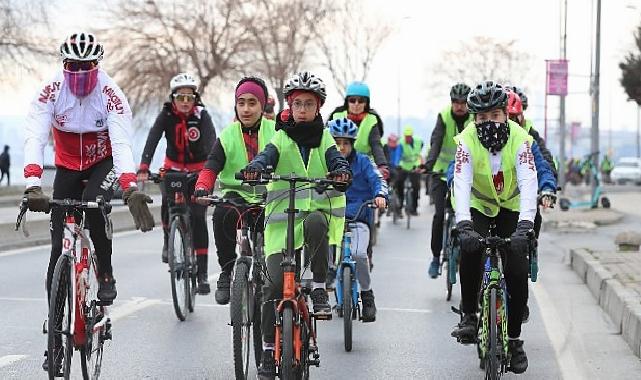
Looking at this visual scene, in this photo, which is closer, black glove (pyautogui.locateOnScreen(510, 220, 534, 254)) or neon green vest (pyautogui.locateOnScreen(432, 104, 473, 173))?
black glove (pyautogui.locateOnScreen(510, 220, 534, 254))

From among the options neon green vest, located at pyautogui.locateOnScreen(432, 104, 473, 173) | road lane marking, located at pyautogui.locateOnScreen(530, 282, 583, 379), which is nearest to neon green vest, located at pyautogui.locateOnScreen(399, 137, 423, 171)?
road lane marking, located at pyautogui.locateOnScreen(530, 282, 583, 379)

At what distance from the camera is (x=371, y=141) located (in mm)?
11922

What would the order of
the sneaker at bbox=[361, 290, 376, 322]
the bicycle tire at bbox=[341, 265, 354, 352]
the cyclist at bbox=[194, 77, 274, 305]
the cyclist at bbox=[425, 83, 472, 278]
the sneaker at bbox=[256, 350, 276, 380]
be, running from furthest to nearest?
the cyclist at bbox=[425, 83, 472, 278] → the sneaker at bbox=[361, 290, 376, 322] → the bicycle tire at bbox=[341, 265, 354, 352] → the cyclist at bbox=[194, 77, 274, 305] → the sneaker at bbox=[256, 350, 276, 380]

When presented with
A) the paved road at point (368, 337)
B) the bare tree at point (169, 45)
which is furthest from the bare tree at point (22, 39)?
the paved road at point (368, 337)

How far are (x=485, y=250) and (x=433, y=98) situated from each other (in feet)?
260

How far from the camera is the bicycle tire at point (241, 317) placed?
279 inches

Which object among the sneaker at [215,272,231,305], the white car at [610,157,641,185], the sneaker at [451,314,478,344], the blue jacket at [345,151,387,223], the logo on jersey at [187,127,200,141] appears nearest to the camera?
the sneaker at [451,314,478,344]

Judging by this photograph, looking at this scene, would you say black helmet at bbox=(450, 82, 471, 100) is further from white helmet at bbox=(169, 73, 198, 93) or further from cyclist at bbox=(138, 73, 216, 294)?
white helmet at bbox=(169, 73, 198, 93)

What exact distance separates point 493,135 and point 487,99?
210 mm

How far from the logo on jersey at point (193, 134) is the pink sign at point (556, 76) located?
91.6 ft

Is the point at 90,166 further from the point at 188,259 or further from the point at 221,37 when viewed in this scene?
the point at 221,37

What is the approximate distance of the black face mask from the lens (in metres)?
7.69

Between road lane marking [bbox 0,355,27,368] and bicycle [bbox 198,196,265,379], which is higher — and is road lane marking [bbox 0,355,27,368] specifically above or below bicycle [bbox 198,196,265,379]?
below

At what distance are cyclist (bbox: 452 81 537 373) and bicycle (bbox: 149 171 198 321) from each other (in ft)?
10.3
